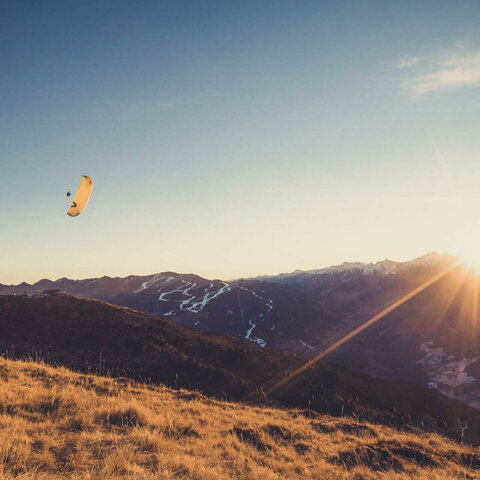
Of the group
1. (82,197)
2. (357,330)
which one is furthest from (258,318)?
(82,197)

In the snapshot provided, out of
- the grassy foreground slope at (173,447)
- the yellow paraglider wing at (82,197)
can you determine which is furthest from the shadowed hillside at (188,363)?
the yellow paraglider wing at (82,197)

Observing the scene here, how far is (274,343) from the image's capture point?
10438cm

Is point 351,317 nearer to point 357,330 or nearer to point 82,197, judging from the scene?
point 357,330

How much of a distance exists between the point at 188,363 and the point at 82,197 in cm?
1777

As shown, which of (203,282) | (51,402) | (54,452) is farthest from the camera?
(203,282)

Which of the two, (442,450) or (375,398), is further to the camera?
(375,398)

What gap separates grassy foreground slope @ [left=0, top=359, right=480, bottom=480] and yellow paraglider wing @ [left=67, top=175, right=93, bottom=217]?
20.5ft

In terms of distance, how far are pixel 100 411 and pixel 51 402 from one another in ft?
4.17

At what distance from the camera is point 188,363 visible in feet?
82.1

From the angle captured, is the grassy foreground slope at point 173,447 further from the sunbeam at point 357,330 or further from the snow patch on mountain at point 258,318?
the snow patch on mountain at point 258,318

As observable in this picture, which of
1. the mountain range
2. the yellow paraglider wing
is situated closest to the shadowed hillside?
the yellow paraglider wing

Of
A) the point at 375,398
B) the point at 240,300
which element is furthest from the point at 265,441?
the point at 240,300

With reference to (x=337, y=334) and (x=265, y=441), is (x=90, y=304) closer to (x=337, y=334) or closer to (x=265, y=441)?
(x=265, y=441)

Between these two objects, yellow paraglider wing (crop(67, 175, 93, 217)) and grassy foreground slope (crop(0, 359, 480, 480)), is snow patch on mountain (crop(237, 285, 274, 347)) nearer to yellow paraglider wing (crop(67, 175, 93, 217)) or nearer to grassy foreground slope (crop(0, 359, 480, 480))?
grassy foreground slope (crop(0, 359, 480, 480))
